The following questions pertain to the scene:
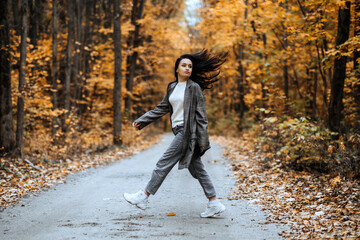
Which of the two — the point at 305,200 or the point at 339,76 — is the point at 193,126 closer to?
the point at 305,200

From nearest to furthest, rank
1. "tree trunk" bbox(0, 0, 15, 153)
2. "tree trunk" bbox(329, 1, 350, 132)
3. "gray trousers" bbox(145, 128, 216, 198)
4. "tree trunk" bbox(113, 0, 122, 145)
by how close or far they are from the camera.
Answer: "gray trousers" bbox(145, 128, 216, 198), "tree trunk" bbox(329, 1, 350, 132), "tree trunk" bbox(0, 0, 15, 153), "tree trunk" bbox(113, 0, 122, 145)

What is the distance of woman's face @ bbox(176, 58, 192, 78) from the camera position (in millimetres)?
5280

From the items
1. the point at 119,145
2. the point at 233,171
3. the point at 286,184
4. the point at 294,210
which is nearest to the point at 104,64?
the point at 119,145

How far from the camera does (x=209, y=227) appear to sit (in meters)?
4.62

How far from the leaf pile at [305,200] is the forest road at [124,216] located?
0.27 m

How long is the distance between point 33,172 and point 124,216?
16.1ft

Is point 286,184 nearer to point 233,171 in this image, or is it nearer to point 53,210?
point 233,171

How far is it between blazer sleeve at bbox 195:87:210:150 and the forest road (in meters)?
1.08

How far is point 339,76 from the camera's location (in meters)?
8.15

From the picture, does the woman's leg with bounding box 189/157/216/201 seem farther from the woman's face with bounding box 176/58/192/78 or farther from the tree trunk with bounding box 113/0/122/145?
the tree trunk with bounding box 113/0/122/145

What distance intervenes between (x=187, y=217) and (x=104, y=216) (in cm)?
118

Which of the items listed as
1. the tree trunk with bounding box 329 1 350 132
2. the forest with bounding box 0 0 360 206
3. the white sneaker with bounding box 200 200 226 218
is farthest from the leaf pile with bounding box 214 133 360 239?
the tree trunk with bounding box 329 1 350 132

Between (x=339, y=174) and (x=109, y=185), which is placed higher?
(x=339, y=174)

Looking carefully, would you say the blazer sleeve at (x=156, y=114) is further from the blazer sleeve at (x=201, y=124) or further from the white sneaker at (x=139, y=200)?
the white sneaker at (x=139, y=200)
